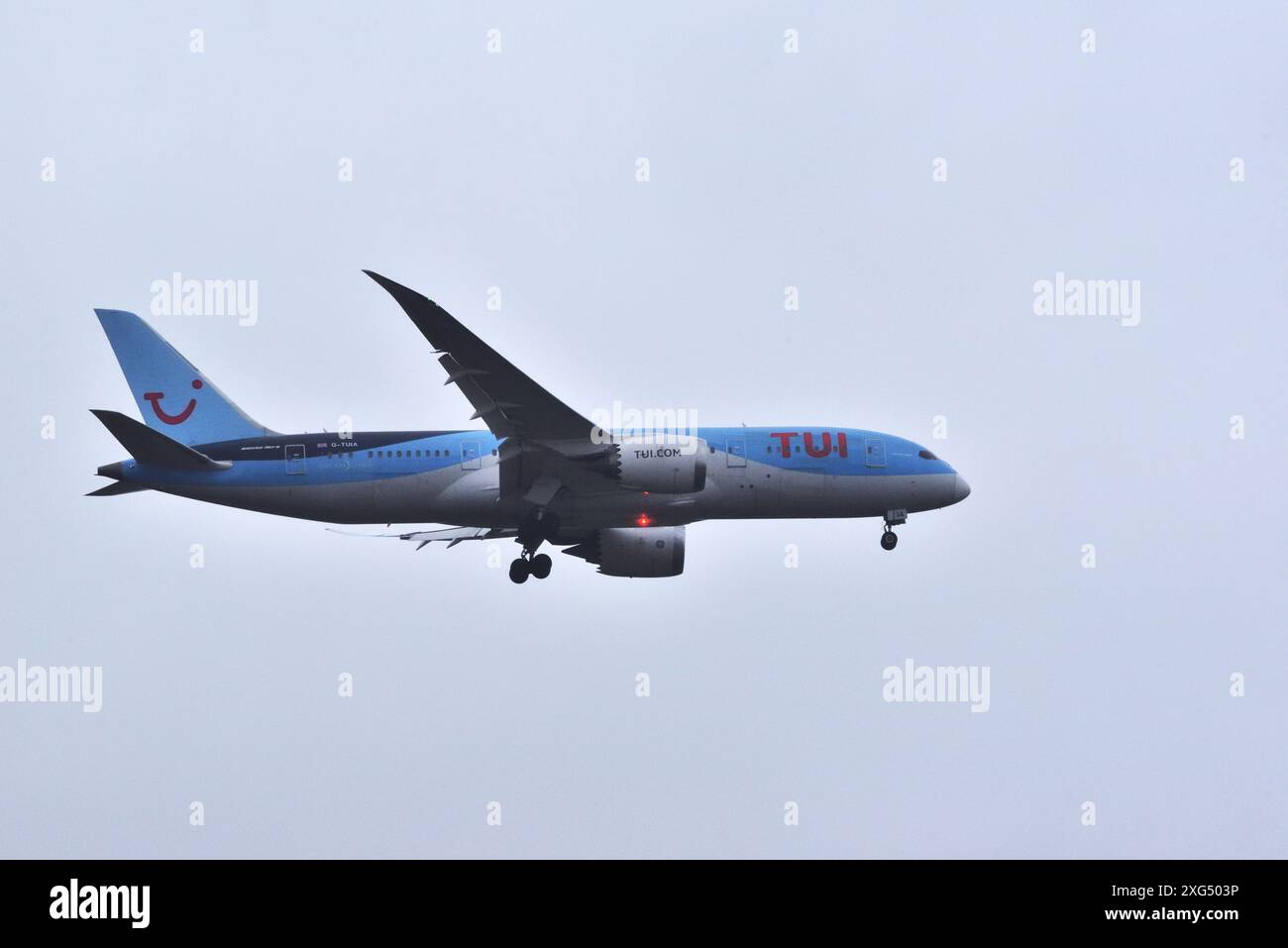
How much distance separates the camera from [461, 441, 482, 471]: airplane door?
51.8 m

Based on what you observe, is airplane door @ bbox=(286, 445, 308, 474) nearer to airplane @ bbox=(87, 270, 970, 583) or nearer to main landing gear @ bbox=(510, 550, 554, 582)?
airplane @ bbox=(87, 270, 970, 583)

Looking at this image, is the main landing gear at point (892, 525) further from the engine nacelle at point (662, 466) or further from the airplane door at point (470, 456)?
the airplane door at point (470, 456)

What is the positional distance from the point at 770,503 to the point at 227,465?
55.3 feet

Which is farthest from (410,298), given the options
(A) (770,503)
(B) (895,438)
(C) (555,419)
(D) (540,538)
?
(B) (895,438)

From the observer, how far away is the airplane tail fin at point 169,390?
5375 centimetres

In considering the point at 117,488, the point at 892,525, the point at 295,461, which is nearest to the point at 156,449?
the point at 117,488

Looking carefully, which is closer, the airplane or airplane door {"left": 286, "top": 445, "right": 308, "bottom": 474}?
the airplane

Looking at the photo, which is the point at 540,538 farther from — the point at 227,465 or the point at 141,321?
the point at 141,321

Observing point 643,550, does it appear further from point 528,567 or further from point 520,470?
point 520,470

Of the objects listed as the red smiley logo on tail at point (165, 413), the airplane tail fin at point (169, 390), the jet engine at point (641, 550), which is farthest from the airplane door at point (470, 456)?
the red smiley logo on tail at point (165, 413)

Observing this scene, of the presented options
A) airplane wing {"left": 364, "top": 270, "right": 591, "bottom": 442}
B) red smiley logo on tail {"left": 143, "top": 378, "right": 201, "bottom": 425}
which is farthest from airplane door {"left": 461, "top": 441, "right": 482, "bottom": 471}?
red smiley logo on tail {"left": 143, "top": 378, "right": 201, "bottom": 425}

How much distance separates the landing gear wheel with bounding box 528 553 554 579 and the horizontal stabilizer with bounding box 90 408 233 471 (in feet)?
32.2
